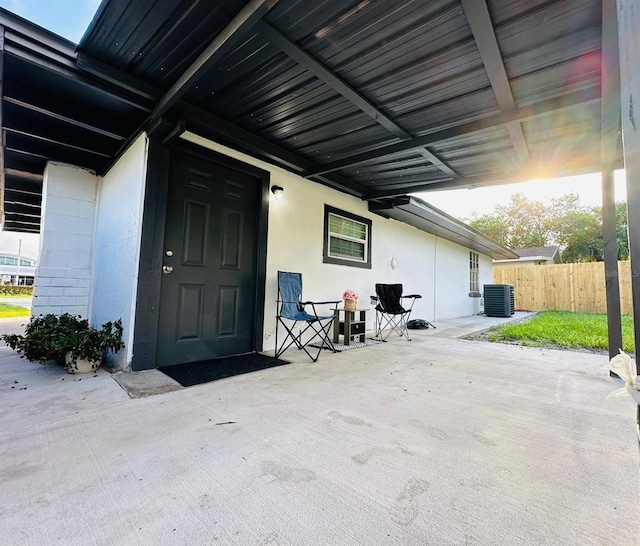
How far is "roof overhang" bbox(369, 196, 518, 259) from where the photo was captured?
213 inches

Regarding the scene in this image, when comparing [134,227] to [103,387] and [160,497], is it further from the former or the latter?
[160,497]

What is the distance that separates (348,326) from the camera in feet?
14.6

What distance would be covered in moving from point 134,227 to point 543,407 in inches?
145

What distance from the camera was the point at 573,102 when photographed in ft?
8.02

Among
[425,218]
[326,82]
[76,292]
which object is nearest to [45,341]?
[76,292]

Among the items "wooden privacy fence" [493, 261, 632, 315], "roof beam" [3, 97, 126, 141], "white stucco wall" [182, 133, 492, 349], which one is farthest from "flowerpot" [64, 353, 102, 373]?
"wooden privacy fence" [493, 261, 632, 315]

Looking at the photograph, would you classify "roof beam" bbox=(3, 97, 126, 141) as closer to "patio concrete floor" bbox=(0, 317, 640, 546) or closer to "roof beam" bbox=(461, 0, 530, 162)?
"patio concrete floor" bbox=(0, 317, 640, 546)

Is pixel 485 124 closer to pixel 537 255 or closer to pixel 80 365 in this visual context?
pixel 80 365

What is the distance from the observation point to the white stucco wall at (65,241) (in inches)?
147

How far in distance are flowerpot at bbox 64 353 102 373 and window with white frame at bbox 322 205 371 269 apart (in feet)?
9.94

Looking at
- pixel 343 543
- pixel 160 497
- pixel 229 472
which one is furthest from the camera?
A: pixel 229 472

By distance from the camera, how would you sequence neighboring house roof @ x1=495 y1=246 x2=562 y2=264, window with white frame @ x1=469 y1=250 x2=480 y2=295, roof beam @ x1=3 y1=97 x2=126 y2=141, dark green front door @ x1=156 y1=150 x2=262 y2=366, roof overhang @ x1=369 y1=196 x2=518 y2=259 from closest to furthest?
1. roof beam @ x1=3 y1=97 x2=126 y2=141
2. dark green front door @ x1=156 y1=150 x2=262 y2=366
3. roof overhang @ x1=369 y1=196 x2=518 y2=259
4. window with white frame @ x1=469 y1=250 x2=480 y2=295
5. neighboring house roof @ x1=495 y1=246 x2=562 y2=264

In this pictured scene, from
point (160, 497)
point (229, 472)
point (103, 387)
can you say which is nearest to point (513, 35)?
point (229, 472)

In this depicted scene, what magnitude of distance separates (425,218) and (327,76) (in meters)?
4.45
